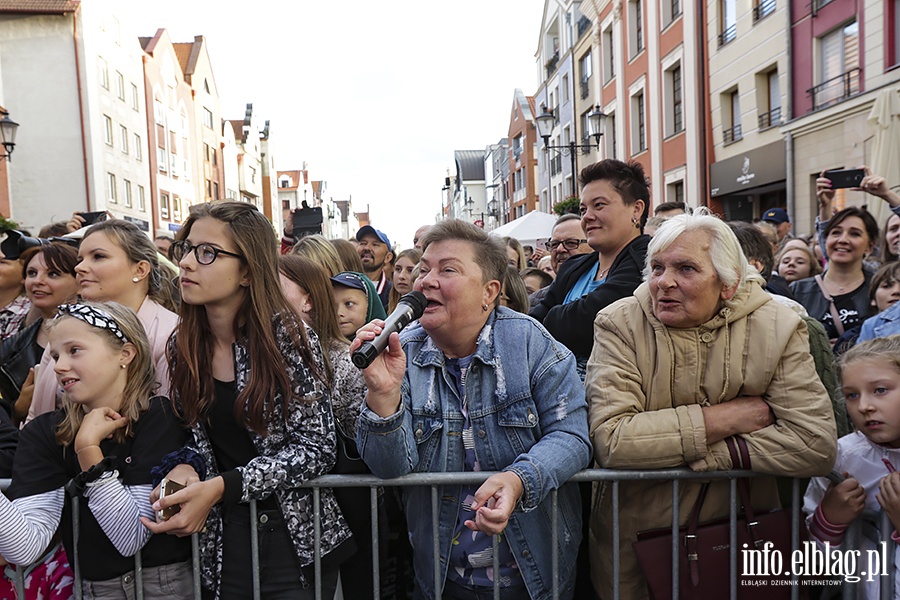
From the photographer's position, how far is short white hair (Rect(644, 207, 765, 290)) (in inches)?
91.9

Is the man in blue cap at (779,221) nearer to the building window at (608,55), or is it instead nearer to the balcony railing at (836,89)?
the balcony railing at (836,89)

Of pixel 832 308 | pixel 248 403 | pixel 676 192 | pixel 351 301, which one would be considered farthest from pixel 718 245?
pixel 676 192

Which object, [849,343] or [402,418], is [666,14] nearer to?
[849,343]

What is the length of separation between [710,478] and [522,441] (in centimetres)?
69

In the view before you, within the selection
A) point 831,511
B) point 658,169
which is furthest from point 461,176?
point 831,511

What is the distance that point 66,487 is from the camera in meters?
2.20

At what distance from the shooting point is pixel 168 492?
2023 millimetres

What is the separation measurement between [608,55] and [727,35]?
31.7ft

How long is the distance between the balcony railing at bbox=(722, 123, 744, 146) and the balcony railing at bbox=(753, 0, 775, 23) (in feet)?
8.48

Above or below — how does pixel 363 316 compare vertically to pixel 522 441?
above

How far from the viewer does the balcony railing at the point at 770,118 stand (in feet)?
48.5

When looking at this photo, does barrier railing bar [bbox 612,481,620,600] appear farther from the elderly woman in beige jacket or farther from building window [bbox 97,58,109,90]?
building window [bbox 97,58,109,90]

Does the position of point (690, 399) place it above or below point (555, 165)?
below

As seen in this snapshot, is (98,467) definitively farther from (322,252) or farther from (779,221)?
(779,221)
